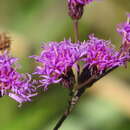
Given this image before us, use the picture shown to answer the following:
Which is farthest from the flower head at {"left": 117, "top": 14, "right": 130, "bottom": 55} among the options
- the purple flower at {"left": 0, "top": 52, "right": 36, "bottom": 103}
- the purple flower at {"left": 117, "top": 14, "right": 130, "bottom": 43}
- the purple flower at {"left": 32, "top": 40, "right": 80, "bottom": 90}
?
the purple flower at {"left": 0, "top": 52, "right": 36, "bottom": 103}

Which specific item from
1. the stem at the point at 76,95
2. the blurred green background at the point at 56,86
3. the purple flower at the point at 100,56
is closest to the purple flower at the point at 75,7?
the purple flower at the point at 100,56

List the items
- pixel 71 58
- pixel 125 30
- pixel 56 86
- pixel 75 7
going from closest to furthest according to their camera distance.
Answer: pixel 71 58 < pixel 125 30 < pixel 75 7 < pixel 56 86

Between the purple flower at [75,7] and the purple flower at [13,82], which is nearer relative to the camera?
the purple flower at [13,82]

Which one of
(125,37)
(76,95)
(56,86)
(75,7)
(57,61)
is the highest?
(75,7)

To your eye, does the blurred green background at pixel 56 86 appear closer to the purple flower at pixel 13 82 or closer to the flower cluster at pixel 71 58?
the purple flower at pixel 13 82

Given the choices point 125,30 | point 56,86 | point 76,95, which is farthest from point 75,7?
point 56,86

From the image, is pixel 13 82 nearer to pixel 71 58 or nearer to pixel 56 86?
pixel 71 58

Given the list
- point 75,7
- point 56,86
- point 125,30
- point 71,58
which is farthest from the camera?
point 56,86
